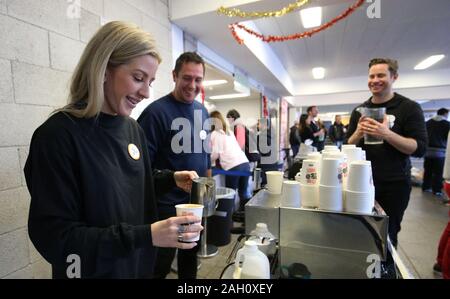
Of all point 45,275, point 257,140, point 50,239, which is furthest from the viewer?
point 257,140

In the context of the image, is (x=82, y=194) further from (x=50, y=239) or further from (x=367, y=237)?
(x=367, y=237)

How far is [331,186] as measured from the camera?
81 cm

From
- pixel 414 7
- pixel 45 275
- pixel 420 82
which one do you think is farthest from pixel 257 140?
pixel 420 82

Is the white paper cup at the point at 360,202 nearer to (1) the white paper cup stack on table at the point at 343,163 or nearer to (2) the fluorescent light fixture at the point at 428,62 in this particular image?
(1) the white paper cup stack on table at the point at 343,163

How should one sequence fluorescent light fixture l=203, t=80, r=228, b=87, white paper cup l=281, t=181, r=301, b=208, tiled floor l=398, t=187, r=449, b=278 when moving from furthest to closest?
fluorescent light fixture l=203, t=80, r=228, b=87, tiled floor l=398, t=187, r=449, b=278, white paper cup l=281, t=181, r=301, b=208

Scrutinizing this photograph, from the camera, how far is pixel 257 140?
3961 millimetres

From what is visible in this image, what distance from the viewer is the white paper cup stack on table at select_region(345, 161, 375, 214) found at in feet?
2.57

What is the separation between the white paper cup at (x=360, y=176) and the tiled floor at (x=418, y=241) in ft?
3.33

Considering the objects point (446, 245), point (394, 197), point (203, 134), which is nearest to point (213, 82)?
point (203, 134)

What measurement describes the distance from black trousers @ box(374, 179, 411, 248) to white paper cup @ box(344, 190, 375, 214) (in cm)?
87

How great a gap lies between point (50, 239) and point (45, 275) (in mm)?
980

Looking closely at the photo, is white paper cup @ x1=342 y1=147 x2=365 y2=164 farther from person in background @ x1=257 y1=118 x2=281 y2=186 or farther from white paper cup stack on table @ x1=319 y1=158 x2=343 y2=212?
person in background @ x1=257 y1=118 x2=281 y2=186

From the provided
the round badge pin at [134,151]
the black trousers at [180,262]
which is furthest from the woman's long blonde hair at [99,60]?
the black trousers at [180,262]

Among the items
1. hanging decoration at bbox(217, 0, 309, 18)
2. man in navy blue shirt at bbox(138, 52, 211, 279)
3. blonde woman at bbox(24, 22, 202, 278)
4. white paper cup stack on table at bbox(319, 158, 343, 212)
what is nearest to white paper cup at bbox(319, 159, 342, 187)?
white paper cup stack on table at bbox(319, 158, 343, 212)
